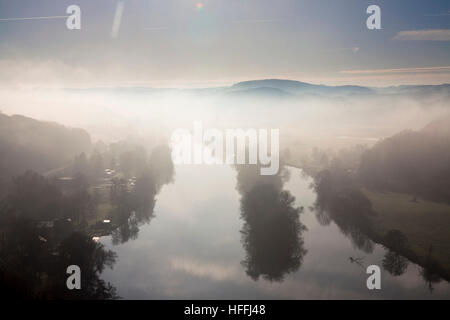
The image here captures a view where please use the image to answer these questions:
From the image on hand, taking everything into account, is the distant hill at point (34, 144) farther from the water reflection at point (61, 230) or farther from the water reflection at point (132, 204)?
the water reflection at point (132, 204)

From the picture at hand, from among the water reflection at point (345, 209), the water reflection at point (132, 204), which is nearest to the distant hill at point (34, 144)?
the water reflection at point (132, 204)

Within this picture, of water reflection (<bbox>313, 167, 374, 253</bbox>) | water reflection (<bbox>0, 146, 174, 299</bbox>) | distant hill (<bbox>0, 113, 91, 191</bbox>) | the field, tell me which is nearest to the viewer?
water reflection (<bbox>0, 146, 174, 299</bbox>)

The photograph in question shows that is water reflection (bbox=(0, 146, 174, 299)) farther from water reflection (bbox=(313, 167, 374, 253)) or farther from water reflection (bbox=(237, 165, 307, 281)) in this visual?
water reflection (bbox=(313, 167, 374, 253))

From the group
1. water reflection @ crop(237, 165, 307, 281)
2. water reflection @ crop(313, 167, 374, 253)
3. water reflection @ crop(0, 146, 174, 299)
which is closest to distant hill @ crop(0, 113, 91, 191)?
water reflection @ crop(0, 146, 174, 299)

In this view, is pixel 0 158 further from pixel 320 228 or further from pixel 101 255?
pixel 320 228
